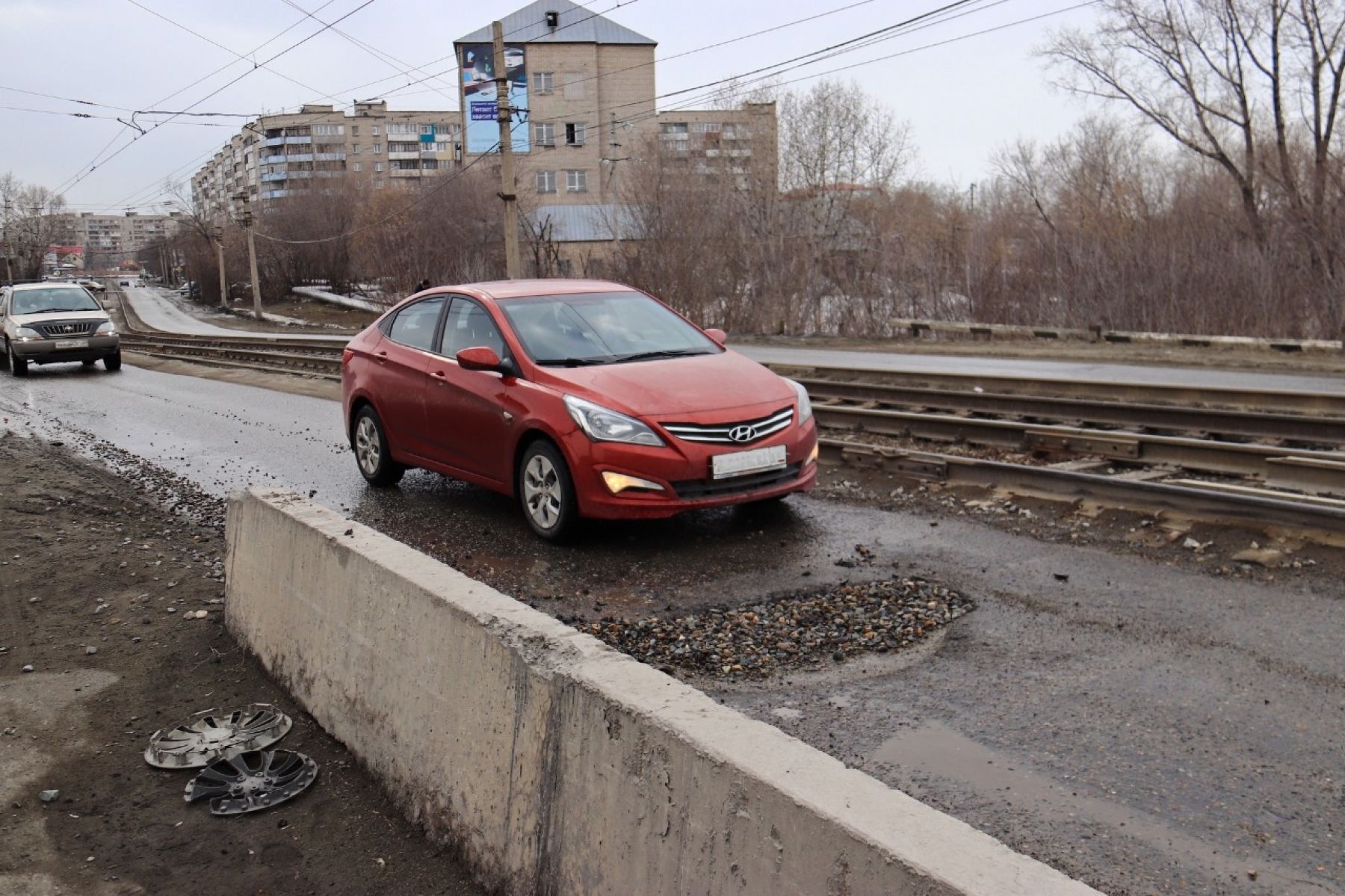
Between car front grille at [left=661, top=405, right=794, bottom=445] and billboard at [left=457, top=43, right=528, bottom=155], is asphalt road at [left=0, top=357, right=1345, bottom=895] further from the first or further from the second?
billboard at [left=457, top=43, right=528, bottom=155]

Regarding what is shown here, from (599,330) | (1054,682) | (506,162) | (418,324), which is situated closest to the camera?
(1054,682)

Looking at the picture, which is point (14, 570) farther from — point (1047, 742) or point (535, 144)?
point (535, 144)

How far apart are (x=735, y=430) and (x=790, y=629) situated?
71.7 inches

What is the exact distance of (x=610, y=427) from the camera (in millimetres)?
6656

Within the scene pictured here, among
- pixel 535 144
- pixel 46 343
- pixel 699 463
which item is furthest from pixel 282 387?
pixel 535 144

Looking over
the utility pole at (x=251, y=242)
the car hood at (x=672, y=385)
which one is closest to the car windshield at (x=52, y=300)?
the car hood at (x=672, y=385)

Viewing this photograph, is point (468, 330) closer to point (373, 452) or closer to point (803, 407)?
point (373, 452)

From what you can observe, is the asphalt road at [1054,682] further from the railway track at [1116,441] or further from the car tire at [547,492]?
the railway track at [1116,441]

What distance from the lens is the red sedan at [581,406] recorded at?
665cm

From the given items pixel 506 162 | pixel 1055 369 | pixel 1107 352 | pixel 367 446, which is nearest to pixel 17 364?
pixel 506 162

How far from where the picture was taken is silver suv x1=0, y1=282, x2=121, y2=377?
905 inches

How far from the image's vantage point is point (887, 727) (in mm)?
4121

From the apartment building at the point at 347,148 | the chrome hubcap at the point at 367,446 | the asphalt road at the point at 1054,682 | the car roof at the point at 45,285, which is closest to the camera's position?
the asphalt road at the point at 1054,682

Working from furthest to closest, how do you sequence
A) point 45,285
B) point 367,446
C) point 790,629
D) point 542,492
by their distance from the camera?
point 45,285, point 367,446, point 542,492, point 790,629
